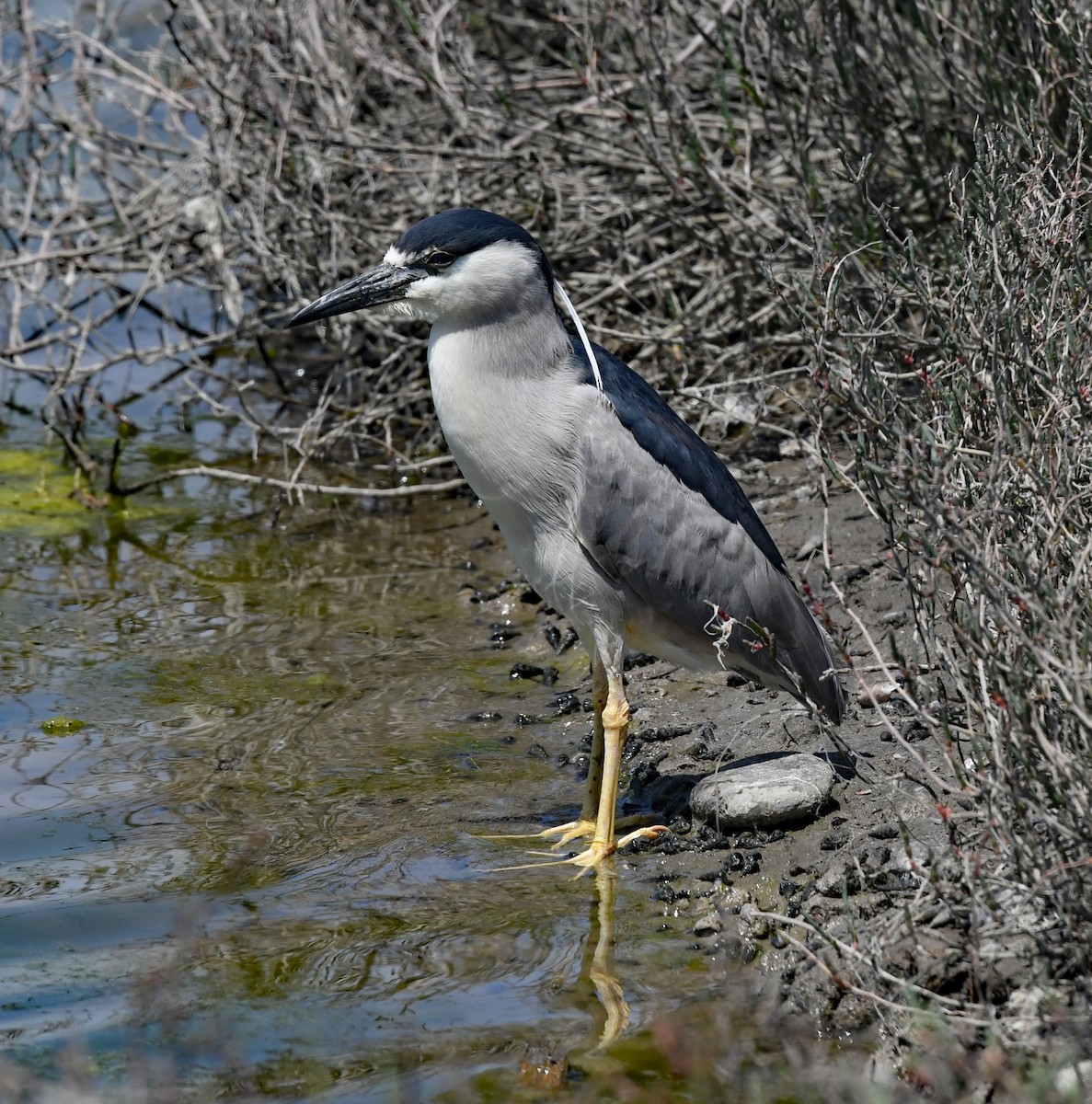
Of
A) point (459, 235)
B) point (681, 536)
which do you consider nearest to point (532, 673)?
point (681, 536)

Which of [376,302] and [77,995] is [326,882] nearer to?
[77,995]

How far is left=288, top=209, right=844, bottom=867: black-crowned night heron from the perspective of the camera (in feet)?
14.1

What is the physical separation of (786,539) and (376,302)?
2.12 metres

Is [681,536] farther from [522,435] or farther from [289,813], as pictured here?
[289,813]

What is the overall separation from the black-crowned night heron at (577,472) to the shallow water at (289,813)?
464mm

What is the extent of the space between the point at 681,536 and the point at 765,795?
797 mm

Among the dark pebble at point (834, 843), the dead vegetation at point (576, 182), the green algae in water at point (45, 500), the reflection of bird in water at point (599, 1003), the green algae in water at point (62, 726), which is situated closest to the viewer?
the reflection of bird in water at point (599, 1003)

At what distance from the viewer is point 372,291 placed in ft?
14.5

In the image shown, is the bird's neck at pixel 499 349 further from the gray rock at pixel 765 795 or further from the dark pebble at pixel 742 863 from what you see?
the dark pebble at pixel 742 863

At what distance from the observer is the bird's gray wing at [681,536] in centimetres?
433

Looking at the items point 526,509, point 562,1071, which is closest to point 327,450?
point 526,509

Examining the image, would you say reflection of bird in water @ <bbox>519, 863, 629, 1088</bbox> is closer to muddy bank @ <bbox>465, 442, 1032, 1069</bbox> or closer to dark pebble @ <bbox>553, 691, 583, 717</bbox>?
muddy bank @ <bbox>465, 442, 1032, 1069</bbox>

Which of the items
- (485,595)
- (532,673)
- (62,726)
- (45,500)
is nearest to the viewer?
(62,726)

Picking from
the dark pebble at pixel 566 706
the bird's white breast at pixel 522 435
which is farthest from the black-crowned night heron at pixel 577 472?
the dark pebble at pixel 566 706
